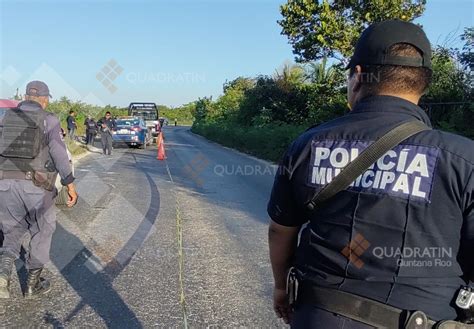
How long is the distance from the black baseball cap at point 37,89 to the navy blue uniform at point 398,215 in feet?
11.7

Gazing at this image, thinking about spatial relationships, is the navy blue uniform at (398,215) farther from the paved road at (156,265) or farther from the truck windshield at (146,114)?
the truck windshield at (146,114)

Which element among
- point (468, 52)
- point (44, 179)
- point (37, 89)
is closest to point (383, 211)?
point (44, 179)

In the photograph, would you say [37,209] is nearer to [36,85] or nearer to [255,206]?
[36,85]

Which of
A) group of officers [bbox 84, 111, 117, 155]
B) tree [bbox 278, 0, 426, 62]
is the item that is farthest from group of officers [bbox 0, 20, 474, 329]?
group of officers [bbox 84, 111, 117, 155]

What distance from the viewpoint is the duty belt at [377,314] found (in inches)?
61.7

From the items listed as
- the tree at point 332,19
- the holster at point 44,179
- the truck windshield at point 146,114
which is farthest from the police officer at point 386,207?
the truck windshield at point 146,114

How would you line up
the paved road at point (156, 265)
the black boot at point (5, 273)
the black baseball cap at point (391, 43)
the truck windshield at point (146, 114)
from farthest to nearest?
the truck windshield at point (146, 114)
the black boot at point (5, 273)
the paved road at point (156, 265)
the black baseball cap at point (391, 43)

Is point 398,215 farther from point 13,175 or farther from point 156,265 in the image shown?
point 156,265

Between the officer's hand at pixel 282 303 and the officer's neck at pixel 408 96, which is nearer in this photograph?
the officer's neck at pixel 408 96

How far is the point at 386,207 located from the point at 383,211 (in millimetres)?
17

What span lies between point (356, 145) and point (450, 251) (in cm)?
48

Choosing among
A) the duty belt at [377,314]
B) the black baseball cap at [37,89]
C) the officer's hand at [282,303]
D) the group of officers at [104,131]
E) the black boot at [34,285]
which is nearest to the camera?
the duty belt at [377,314]
